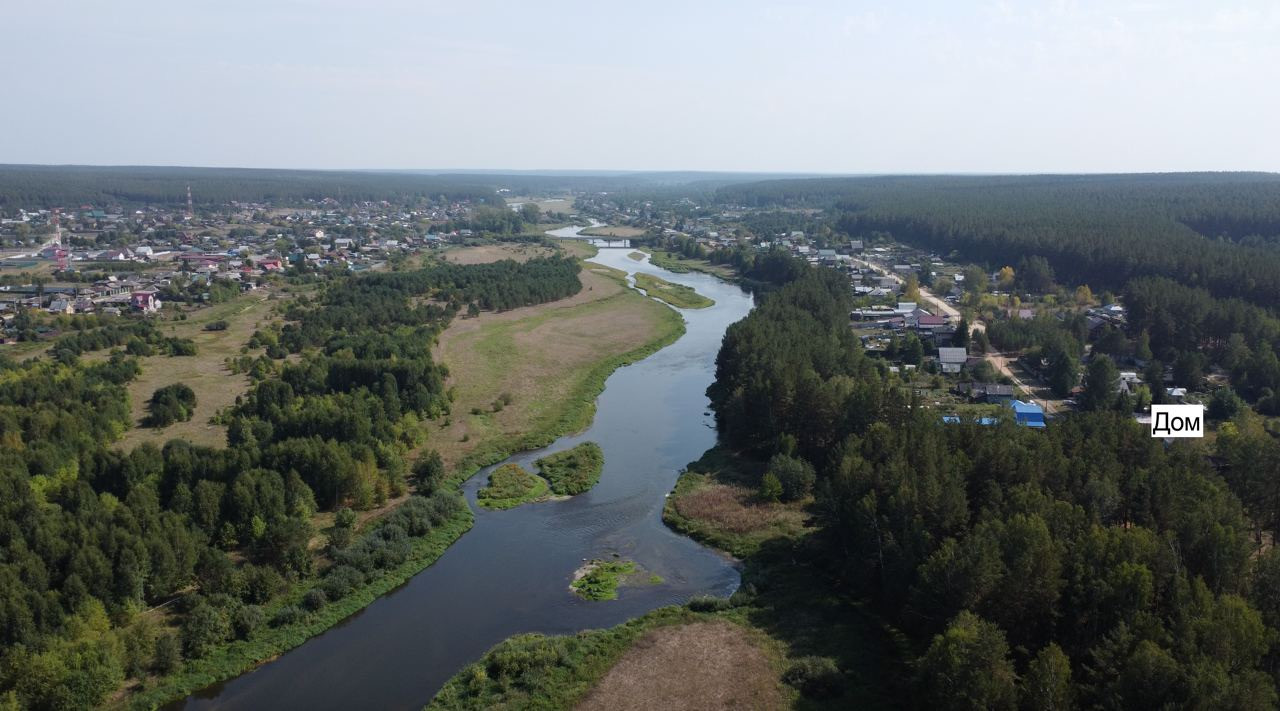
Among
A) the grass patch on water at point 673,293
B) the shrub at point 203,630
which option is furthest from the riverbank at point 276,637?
the grass patch on water at point 673,293

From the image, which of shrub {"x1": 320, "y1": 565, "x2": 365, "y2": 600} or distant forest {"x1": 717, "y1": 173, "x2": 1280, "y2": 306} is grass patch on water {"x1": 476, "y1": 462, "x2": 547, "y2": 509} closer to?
shrub {"x1": 320, "y1": 565, "x2": 365, "y2": 600}

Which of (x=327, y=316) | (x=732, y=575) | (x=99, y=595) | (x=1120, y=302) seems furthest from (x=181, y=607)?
(x=1120, y=302)

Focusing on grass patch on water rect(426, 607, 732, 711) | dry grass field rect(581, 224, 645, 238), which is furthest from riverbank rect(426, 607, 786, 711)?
dry grass field rect(581, 224, 645, 238)

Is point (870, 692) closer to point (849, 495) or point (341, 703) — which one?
point (849, 495)

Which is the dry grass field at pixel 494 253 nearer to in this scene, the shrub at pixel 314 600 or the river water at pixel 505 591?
the river water at pixel 505 591

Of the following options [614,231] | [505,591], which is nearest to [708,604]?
[505,591]
